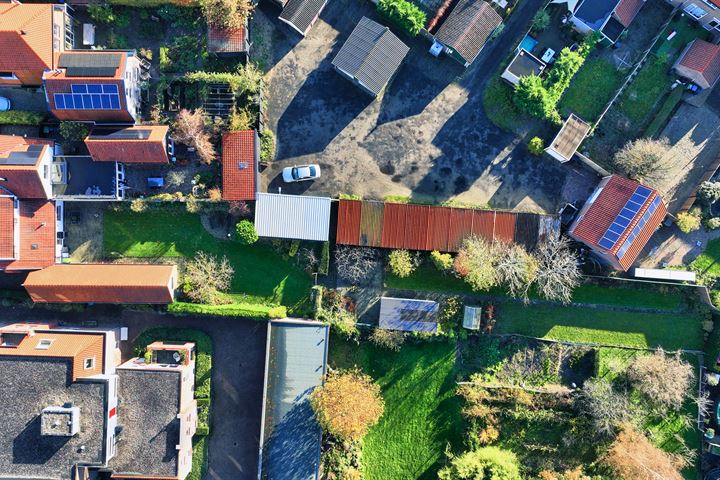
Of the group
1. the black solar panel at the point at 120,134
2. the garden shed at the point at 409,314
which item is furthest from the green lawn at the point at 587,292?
the black solar panel at the point at 120,134

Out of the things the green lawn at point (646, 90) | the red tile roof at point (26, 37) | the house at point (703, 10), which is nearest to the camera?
the red tile roof at point (26, 37)

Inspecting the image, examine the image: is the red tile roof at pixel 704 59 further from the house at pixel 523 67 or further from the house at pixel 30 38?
the house at pixel 30 38

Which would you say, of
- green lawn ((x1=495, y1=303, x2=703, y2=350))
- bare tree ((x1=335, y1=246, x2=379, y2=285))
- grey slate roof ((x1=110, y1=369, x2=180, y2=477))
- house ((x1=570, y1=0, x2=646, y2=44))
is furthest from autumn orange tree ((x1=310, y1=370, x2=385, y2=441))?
house ((x1=570, y1=0, x2=646, y2=44))

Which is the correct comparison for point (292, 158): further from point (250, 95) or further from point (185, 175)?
point (185, 175)

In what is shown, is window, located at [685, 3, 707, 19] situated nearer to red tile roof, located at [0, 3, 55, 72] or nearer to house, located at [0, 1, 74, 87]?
house, located at [0, 1, 74, 87]

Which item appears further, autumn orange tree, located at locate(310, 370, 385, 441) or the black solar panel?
the black solar panel

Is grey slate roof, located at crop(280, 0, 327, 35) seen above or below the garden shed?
above

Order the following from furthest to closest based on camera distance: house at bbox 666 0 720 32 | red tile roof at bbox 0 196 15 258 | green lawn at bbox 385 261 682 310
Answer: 1. green lawn at bbox 385 261 682 310
2. house at bbox 666 0 720 32
3. red tile roof at bbox 0 196 15 258
